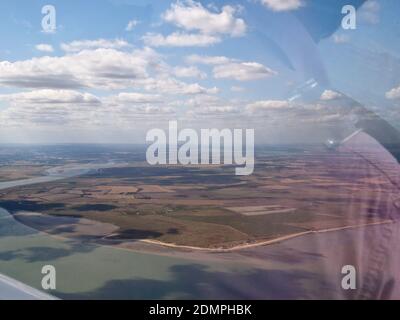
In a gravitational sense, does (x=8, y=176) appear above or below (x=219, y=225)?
above

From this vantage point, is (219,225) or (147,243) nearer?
(147,243)

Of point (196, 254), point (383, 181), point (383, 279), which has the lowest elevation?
point (196, 254)

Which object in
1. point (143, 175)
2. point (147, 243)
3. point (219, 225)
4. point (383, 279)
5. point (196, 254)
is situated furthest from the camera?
point (143, 175)

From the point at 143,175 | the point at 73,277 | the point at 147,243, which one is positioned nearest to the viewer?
the point at 73,277

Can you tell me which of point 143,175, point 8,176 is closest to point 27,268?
point 143,175

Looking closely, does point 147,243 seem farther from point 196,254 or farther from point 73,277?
point 73,277

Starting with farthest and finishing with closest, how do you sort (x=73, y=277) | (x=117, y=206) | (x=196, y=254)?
1. (x=117, y=206)
2. (x=196, y=254)
3. (x=73, y=277)
